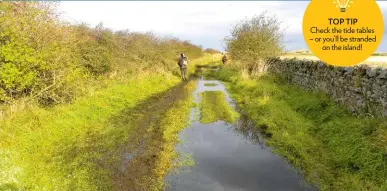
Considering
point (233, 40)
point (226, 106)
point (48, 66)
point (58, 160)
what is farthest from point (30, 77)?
point (233, 40)

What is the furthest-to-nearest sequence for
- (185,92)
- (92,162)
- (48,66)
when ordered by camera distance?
(185,92), (48,66), (92,162)

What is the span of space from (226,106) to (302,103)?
3.83 m

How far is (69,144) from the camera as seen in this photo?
33.0ft

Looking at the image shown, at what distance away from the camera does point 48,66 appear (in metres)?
11.9

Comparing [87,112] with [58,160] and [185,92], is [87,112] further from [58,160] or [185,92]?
[185,92]

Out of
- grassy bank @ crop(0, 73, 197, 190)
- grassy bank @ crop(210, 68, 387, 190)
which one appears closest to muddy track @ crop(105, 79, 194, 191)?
grassy bank @ crop(0, 73, 197, 190)

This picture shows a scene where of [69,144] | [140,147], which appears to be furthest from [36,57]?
[140,147]

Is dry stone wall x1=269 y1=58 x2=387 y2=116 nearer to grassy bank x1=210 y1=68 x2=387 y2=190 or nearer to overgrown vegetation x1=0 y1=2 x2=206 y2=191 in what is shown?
grassy bank x1=210 y1=68 x2=387 y2=190

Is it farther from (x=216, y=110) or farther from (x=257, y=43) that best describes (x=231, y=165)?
(x=257, y=43)

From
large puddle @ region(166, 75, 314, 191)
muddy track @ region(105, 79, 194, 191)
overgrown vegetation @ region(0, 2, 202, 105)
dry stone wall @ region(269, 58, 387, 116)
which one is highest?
overgrown vegetation @ region(0, 2, 202, 105)

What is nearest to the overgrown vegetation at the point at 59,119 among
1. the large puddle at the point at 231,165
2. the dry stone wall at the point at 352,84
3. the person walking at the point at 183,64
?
the large puddle at the point at 231,165

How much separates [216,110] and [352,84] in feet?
20.2

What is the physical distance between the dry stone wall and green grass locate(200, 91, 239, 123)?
4140 millimetres

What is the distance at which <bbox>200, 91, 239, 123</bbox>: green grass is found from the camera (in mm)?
13528
